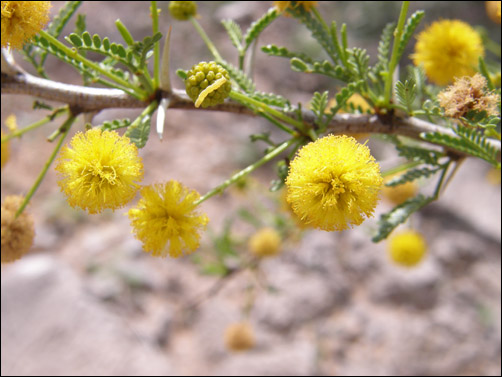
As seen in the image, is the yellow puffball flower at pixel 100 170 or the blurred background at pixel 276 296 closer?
the yellow puffball flower at pixel 100 170

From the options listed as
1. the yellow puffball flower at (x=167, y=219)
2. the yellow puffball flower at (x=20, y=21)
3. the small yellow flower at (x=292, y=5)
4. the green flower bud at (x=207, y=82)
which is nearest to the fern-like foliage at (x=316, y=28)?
the small yellow flower at (x=292, y=5)

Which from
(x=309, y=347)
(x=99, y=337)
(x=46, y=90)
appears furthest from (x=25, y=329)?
(x=46, y=90)

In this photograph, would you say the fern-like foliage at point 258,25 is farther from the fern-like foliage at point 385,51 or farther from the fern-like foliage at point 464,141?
the fern-like foliage at point 464,141

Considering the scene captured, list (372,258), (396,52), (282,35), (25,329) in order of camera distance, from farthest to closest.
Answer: (282,35)
(372,258)
(25,329)
(396,52)

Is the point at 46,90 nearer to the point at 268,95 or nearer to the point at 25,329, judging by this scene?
the point at 268,95

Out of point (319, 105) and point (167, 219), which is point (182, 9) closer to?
point (319, 105)
